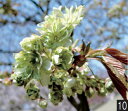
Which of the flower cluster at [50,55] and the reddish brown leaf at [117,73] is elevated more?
the flower cluster at [50,55]

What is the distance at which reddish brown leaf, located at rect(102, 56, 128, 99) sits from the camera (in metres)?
0.68

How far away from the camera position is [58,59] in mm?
626

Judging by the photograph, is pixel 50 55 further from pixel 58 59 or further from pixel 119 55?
pixel 119 55

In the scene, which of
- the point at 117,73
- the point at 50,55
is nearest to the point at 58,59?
the point at 50,55

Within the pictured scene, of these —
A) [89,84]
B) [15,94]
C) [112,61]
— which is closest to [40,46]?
[112,61]

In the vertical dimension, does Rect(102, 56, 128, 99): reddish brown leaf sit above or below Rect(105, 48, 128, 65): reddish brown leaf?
below

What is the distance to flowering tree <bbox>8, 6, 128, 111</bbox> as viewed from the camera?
2.07 ft

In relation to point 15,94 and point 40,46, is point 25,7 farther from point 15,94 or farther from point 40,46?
point 15,94

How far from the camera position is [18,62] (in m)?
0.63

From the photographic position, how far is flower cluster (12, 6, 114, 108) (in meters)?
0.63

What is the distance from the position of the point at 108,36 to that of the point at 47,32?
332 cm

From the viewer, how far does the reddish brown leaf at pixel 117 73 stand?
0.68m

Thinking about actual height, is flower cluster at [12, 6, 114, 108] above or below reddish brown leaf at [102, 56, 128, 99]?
above

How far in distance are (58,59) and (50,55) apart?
0.09 feet
